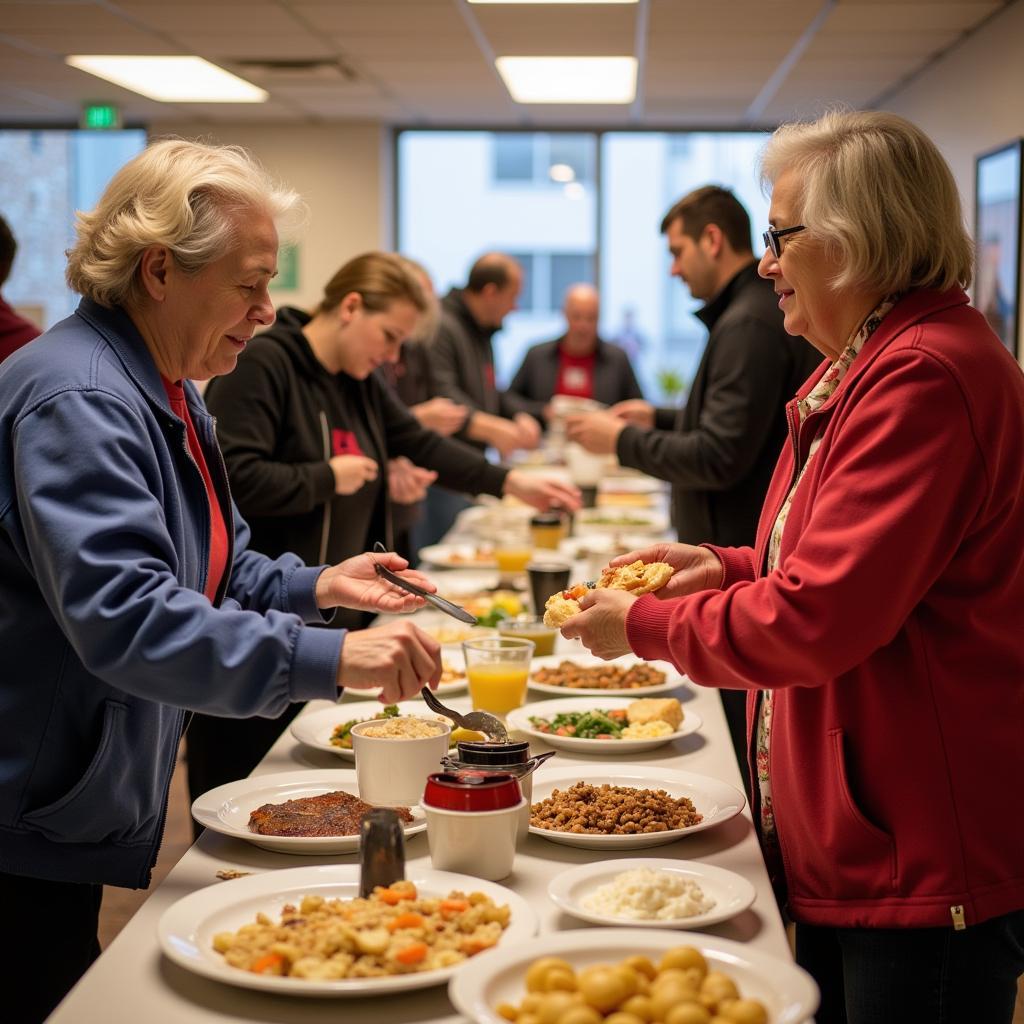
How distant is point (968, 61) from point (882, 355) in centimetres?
Result: 541

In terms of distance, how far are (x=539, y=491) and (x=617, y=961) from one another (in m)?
2.30

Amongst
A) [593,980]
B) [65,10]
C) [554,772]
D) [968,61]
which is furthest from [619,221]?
[593,980]

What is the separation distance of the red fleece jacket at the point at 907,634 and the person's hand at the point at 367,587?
0.55 metres

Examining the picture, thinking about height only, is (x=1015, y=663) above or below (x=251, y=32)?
below

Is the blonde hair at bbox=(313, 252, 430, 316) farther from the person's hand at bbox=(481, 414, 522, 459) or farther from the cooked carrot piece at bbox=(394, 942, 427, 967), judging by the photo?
the cooked carrot piece at bbox=(394, 942, 427, 967)

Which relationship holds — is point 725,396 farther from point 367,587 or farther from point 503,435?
point 367,587

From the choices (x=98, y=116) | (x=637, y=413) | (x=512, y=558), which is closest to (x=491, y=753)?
(x=512, y=558)

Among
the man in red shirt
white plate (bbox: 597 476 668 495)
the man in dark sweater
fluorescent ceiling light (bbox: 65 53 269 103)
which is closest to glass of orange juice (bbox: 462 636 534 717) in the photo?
the man in red shirt

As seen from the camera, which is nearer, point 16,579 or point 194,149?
point 16,579

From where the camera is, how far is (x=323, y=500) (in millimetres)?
3006

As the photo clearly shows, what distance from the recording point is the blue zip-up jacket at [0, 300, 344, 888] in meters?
1.43

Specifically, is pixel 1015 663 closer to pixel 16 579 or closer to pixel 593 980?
pixel 593 980

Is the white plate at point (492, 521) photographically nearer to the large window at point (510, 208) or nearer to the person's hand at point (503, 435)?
the person's hand at point (503, 435)

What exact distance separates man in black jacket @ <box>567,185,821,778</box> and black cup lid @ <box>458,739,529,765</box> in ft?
5.22
